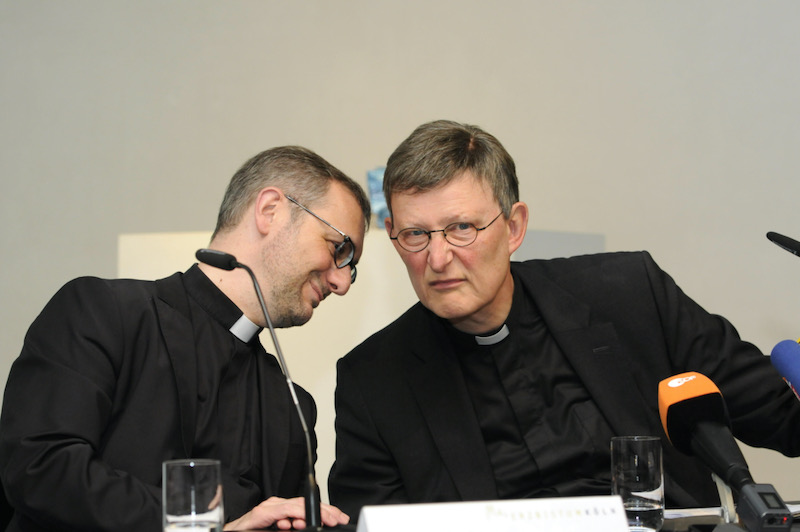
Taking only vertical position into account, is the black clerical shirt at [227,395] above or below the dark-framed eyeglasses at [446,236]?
below

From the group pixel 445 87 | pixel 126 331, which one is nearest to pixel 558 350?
pixel 126 331

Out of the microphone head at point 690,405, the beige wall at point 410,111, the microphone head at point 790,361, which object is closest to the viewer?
the microphone head at point 690,405

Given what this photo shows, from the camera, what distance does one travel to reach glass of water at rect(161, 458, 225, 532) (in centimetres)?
136

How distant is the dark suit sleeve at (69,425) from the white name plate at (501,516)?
79 centimetres

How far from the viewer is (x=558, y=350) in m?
2.57

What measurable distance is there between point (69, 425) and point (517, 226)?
1355 millimetres

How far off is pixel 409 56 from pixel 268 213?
171 cm

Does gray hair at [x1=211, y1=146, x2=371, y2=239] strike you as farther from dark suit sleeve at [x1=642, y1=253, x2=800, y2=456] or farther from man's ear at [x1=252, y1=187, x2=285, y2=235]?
dark suit sleeve at [x1=642, y1=253, x2=800, y2=456]

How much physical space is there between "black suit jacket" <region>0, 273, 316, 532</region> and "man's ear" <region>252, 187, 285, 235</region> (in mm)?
276

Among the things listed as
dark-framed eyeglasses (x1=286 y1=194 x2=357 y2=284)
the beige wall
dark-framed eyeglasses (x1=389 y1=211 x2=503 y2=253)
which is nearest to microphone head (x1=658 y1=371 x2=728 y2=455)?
dark-framed eyeglasses (x1=389 y1=211 x2=503 y2=253)

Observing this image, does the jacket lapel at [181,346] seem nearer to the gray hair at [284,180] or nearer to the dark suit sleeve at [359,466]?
the gray hair at [284,180]

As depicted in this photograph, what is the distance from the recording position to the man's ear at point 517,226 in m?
2.57

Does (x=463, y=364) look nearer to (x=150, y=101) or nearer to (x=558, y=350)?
(x=558, y=350)

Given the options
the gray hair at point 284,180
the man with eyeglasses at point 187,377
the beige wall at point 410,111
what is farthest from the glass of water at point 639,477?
the beige wall at point 410,111
